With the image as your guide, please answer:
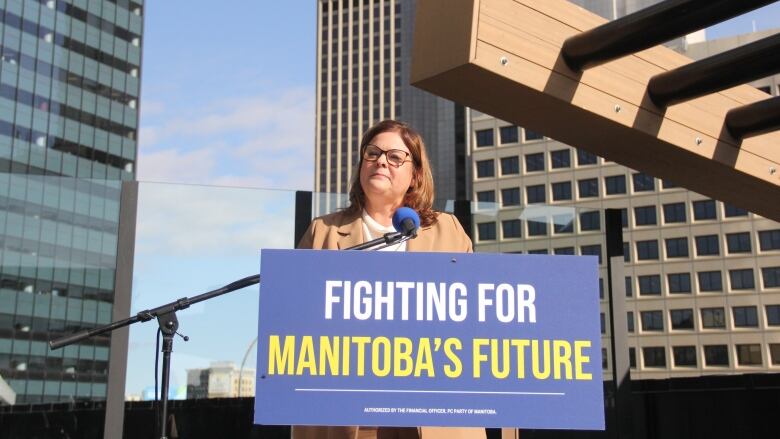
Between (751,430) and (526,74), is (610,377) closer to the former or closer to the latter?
(751,430)

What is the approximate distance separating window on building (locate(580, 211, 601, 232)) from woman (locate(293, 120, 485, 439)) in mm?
5401

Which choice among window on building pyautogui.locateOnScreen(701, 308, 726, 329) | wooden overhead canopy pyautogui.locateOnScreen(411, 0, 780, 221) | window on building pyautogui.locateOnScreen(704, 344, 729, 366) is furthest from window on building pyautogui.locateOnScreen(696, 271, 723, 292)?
wooden overhead canopy pyautogui.locateOnScreen(411, 0, 780, 221)

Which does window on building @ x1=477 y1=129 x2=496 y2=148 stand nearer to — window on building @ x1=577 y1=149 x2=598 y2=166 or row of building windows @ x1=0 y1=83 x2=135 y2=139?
window on building @ x1=577 y1=149 x2=598 y2=166

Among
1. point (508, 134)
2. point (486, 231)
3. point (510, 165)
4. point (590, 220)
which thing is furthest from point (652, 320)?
point (486, 231)

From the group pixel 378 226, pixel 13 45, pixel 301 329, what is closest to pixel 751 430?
pixel 378 226

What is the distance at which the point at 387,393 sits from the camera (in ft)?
6.48

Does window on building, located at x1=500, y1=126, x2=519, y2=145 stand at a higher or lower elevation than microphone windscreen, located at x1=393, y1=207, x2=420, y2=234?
higher

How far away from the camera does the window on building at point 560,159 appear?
83750 millimetres

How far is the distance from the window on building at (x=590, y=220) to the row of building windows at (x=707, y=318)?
231 ft

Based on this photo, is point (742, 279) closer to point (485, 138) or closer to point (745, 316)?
point (745, 316)

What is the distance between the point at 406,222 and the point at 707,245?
82261mm

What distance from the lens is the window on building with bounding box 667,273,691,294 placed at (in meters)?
79.3

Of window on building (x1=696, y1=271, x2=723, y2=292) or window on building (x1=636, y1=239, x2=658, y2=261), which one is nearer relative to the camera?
window on building (x1=696, y1=271, x2=723, y2=292)

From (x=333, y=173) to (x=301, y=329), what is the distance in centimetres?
12980
